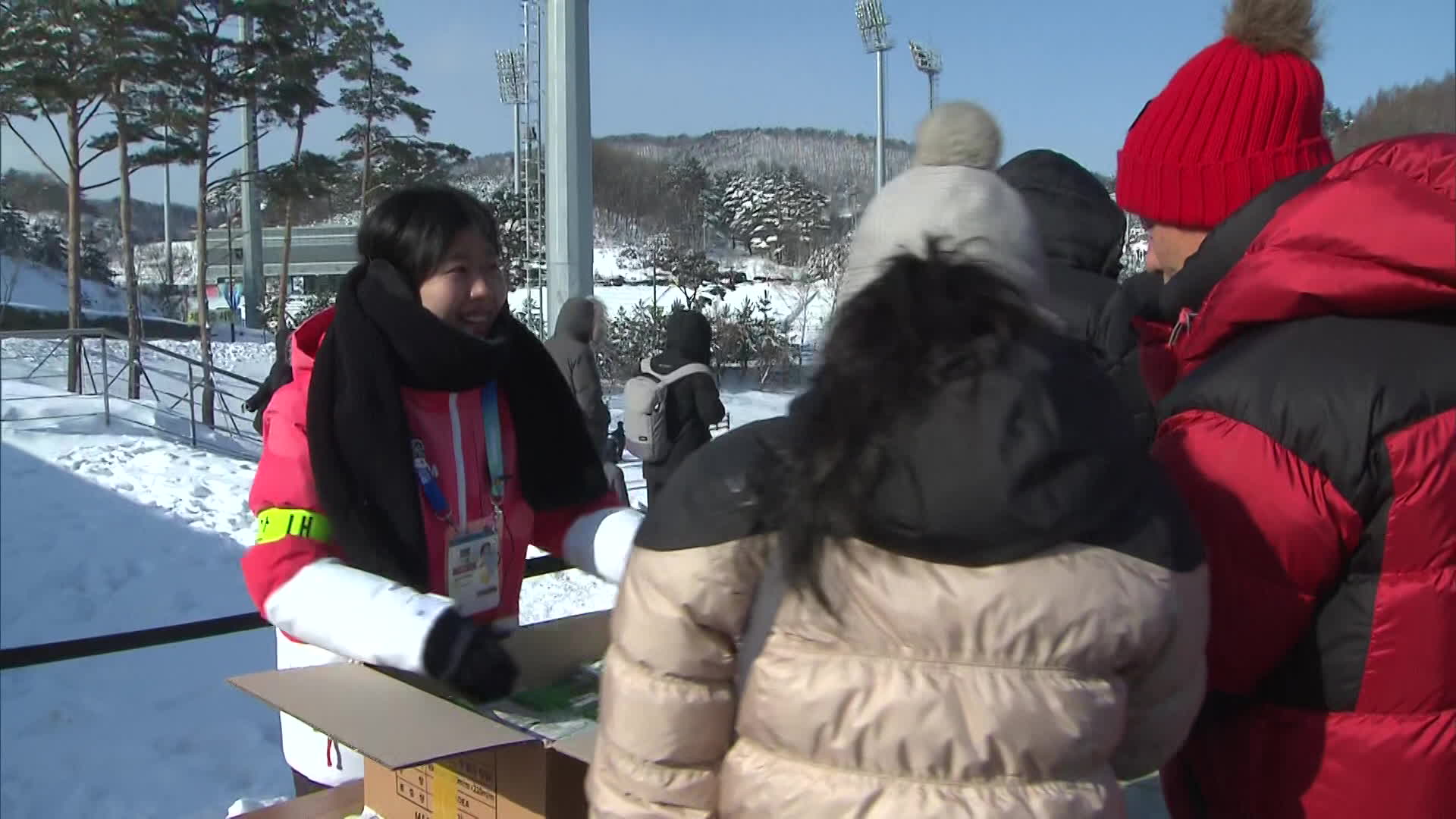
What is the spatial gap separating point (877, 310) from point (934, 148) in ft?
1.02

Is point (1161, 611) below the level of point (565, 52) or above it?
below

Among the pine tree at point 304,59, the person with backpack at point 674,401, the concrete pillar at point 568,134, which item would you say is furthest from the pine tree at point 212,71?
the person with backpack at point 674,401

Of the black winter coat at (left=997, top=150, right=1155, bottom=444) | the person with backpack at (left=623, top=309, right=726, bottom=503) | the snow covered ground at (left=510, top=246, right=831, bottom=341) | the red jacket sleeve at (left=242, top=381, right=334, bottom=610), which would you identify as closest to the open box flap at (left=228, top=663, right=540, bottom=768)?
the red jacket sleeve at (left=242, top=381, right=334, bottom=610)

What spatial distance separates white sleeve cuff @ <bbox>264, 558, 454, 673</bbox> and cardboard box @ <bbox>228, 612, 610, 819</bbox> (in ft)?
0.17

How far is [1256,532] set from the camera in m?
1.22

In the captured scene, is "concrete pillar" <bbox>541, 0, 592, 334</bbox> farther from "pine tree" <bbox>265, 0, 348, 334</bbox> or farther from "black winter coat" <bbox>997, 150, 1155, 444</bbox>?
"black winter coat" <bbox>997, 150, 1155, 444</bbox>

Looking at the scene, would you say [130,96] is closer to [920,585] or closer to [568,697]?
[568,697]

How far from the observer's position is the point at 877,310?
108cm

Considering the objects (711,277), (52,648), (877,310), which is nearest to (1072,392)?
(877,310)

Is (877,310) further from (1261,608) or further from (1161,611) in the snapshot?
(1261,608)

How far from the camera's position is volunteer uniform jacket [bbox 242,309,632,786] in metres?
1.48

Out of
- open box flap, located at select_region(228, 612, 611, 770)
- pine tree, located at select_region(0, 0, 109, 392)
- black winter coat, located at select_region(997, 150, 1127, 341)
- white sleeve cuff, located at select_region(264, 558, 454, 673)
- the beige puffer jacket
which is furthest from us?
pine tree, located at select_region(0, 0, 109, 392)

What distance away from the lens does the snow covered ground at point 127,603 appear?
16.2ft

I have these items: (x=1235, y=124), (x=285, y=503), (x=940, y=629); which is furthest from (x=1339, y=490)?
(x=285, y=503)
